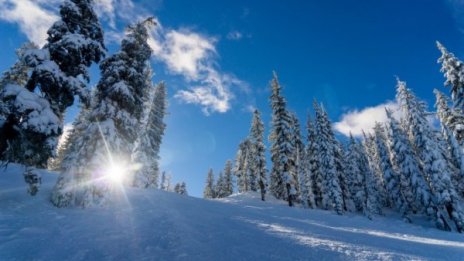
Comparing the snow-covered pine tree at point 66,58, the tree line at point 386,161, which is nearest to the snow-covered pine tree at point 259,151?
the tree line at point 386,161

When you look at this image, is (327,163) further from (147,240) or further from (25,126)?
(25,126)

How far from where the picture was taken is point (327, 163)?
45.7 metres

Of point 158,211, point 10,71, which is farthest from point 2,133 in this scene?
point 10,71

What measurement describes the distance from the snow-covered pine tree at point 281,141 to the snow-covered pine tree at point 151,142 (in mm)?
17375

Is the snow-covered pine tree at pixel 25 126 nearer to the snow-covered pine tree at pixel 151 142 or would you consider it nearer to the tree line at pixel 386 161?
the snow-covered pine tree at pixel 151 142

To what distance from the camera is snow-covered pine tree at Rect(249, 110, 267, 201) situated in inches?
1762

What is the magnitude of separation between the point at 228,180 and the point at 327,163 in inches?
1331

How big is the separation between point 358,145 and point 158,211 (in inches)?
2210

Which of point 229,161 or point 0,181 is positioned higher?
point 229,161

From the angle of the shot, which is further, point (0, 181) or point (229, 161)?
point (229, 161)

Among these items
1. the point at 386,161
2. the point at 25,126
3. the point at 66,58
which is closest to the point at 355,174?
the point at 386,161

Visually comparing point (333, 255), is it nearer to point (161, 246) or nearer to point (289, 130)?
point (161, 246)

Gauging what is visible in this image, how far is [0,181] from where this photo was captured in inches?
679

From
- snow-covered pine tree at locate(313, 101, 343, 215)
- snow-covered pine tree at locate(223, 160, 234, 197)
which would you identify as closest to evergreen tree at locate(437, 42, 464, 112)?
snow-covered pine tree at locate(313, 101, 343, 215)
